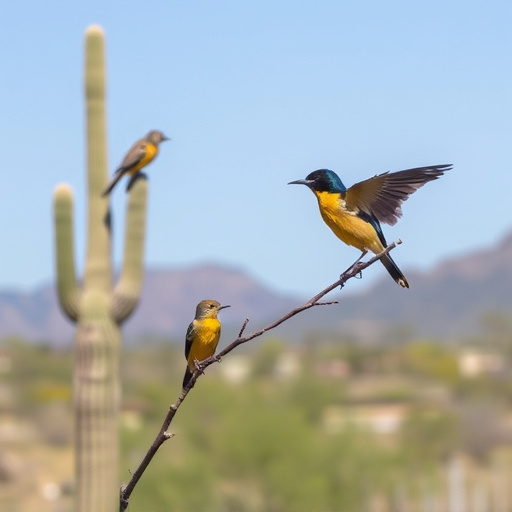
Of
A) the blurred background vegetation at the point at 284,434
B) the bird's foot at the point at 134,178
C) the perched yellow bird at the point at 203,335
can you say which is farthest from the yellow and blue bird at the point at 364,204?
the bird's foot at the point at 134,178

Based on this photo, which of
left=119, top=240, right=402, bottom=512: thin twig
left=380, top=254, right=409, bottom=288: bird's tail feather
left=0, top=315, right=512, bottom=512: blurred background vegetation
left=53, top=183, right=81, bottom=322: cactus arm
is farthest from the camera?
left=0, top=315, right=512, bottom=512: blurred background vegetation

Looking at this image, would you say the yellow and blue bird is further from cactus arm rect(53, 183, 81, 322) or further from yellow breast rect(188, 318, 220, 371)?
cactus arm rect(53, 183, 81, 322)

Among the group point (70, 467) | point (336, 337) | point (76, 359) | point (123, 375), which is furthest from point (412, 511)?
point (336, 337)

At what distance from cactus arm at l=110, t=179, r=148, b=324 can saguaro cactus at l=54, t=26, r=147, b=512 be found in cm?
1

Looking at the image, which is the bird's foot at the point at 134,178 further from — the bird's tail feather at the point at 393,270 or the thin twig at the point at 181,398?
the thin twig at the point at 181,398

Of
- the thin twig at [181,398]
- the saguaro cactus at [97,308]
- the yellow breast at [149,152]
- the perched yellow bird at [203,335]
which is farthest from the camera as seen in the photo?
the saguaro cactus at [97,308]

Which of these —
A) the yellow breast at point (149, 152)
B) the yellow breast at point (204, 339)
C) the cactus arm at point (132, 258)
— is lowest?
the yellow breast at point (204, 339)

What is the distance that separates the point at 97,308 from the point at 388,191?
11487 millimetres

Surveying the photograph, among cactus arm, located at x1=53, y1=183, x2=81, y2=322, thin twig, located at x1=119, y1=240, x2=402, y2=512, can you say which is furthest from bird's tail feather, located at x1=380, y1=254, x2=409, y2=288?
cactus arm, located at x1=53, y1=183, x2=81, y2=322

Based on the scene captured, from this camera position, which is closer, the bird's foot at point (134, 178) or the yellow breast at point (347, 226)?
the yellow breast at point (347, 226)

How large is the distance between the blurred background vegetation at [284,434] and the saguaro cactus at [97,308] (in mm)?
3603

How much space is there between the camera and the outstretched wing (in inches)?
110

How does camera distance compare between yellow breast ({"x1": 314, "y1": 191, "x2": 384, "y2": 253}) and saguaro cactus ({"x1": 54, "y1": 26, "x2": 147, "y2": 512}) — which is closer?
yellow breast ({"x1": 314, "y1": 191, "x2": 384, "y2": 253})

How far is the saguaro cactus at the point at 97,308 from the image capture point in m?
13.8
